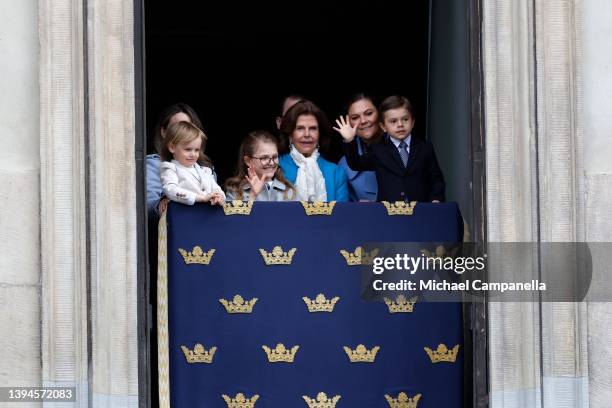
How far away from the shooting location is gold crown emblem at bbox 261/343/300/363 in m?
10.1

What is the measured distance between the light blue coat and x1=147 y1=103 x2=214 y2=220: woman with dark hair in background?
56cm

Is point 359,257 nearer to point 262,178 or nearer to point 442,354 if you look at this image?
point 442,354

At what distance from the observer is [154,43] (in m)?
15.1

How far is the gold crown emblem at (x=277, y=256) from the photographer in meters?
10.2

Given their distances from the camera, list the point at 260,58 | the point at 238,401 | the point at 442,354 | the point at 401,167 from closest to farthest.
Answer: the point at 238,401 < the point at 442,354 < the point at 401,167 < the point at 260,58

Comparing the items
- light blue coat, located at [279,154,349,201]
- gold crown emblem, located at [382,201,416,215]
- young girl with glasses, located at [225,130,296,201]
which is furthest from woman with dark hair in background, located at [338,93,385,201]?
gold crown emblem, located at [382,201,416,215]

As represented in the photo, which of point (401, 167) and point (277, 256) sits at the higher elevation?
point (401, 167)

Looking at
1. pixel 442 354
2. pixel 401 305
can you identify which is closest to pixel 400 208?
pixel 401 305

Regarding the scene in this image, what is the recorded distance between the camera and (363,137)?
11.3 metres

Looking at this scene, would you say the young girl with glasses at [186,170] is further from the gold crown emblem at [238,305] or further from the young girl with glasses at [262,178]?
the gold crown emblem at [238,305]

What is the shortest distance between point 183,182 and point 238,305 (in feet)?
2.94

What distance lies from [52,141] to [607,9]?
3.60 m

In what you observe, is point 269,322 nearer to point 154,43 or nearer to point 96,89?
point 96,89


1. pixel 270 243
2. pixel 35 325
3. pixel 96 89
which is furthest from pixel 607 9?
pixel 35 325
